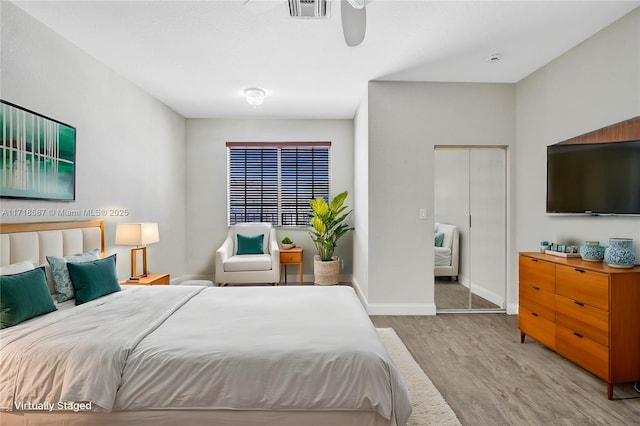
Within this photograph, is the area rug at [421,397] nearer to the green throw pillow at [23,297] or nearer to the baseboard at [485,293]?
the baseboard at [485,293]

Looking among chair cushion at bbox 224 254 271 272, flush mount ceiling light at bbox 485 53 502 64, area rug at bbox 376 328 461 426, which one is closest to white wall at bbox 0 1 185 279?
chair cushion at bbox 224 254 271 272

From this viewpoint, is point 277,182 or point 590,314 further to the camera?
point 277,182

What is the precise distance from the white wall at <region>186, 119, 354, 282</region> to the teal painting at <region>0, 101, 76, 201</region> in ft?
8.17

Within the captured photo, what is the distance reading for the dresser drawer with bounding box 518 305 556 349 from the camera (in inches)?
103

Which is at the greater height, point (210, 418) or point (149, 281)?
point (149, 281)

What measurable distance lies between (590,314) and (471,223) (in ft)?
5.48

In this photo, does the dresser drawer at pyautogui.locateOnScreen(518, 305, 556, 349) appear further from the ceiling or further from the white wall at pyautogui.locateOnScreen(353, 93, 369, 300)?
the ceiling

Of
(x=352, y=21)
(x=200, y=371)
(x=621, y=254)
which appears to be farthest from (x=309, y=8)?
(x=621, y=254)

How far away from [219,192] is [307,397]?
14.4 feet

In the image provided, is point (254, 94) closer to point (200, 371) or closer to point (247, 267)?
point (247, 267)

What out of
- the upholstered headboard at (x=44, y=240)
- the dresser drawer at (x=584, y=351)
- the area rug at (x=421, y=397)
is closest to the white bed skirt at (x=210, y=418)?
the area rug at (x=421, y=397)

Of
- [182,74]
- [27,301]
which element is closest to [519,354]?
[27,301]

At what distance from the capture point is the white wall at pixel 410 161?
12.2ft

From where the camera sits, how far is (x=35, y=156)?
244cm
